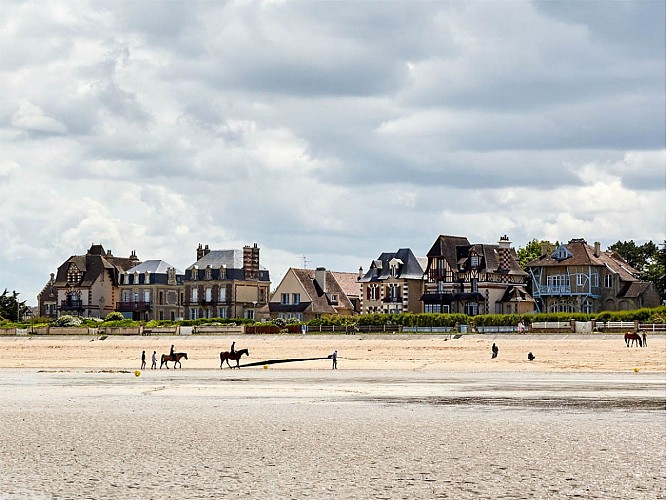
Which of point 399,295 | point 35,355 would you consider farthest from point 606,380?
point 399,295

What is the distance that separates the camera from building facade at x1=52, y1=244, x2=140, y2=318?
392 feet

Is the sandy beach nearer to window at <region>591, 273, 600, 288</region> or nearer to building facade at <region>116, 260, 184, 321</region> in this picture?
window at <region>591, 273, 600, 288</region>

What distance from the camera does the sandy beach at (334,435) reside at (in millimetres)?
16406

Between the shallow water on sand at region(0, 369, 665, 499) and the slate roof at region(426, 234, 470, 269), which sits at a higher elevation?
the slate roof at region(426, 234, 470, 269)

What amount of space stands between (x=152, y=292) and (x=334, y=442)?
98064 millimetres

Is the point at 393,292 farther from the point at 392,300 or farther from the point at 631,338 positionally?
the point at 631,338

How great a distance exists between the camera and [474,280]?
319 ft

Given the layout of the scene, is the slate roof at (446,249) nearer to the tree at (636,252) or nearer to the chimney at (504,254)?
the chimney at (504,254)

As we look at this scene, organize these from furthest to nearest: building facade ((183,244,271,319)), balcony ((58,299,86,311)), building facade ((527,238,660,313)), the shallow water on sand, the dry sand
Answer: balcony ((58,299,86,311)), building facade ((183,244,271,319)), building facade ((527,238,660,313)), the dry sand, the shallow water on sand

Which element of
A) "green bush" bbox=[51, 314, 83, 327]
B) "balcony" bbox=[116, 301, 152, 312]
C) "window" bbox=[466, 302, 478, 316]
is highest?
"balcony" bbox=[116, 301, 152, 312]

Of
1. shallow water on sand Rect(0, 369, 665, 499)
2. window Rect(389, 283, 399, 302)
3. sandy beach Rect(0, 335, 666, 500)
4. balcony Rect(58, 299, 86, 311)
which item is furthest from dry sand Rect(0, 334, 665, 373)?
balcony Rect(58, 299, 86, 311)

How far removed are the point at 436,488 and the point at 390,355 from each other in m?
47.1

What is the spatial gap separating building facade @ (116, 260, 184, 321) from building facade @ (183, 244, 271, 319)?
15.7 feet

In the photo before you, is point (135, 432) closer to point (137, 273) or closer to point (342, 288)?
point (342, 288)
